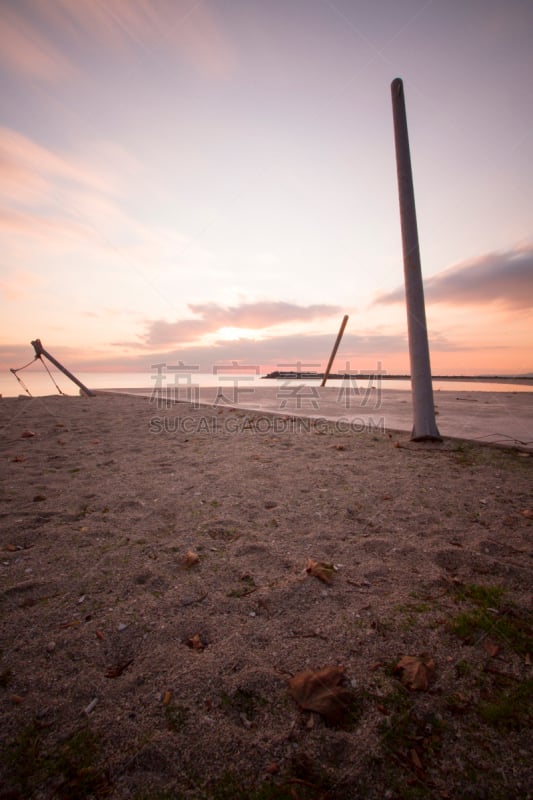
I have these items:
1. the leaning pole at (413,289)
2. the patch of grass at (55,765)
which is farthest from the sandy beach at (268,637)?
the leaning pole at (413,289)

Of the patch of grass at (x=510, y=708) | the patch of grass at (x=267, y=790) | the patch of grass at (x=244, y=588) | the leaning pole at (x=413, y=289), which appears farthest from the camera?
the leaning pole at (x=413, y=289)

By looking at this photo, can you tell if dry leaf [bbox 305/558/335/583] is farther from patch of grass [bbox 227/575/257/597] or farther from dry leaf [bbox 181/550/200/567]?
dry leaf [bbox 181/550/200/567]

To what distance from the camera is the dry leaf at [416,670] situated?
118cm

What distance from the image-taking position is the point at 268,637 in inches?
Result: 55.4

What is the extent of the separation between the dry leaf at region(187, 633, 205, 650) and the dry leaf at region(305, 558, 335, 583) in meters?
0.63

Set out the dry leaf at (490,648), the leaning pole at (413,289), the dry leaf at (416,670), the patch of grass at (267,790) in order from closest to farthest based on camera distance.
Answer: the patch of grass at (267,790), the dry leaf at (416,670), the dry leaf at (490,648), the leaning pole at (413,289)

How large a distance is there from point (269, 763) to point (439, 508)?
2.00 meters

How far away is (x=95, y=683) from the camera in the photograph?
1209 mm

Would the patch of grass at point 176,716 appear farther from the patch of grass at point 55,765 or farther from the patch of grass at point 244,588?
the patch of grass at point 244,588

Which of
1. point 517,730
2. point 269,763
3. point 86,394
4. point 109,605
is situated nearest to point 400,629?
point 517,730

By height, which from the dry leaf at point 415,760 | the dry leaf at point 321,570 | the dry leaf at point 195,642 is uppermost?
the dry leaf at point 321,570

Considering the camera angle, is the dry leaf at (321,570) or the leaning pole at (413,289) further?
the leaning pole at (413,289)

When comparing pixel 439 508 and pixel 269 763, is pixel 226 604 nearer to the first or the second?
pixel 269 763

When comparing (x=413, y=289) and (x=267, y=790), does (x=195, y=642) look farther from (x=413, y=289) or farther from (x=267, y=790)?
(x=413, y=289)
